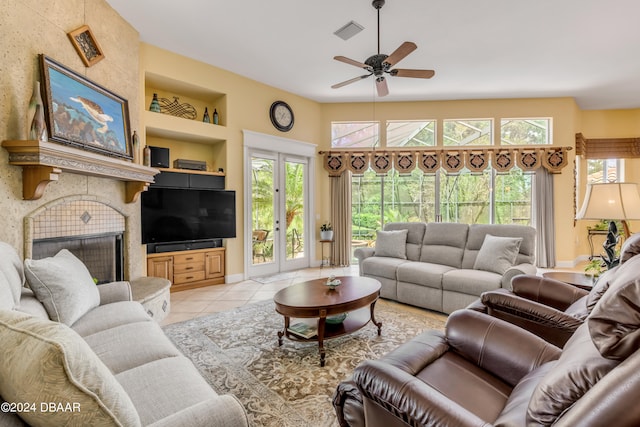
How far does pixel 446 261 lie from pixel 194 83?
14.4ft

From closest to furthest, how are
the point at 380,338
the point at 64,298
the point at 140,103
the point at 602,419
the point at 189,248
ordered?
the point at 602,419
the point at 64,298
the point at 380,338
the point at 140,103
the point at 189,248

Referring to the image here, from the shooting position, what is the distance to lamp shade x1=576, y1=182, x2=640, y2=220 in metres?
2.29

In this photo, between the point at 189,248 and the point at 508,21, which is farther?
the point at 189,248

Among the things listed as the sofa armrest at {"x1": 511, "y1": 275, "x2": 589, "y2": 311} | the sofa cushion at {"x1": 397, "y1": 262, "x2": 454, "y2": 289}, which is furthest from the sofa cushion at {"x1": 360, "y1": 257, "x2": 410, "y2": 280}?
the sofa armrest at {"x1": 511, "y1": 275, "x2": 589, "y2": 311}

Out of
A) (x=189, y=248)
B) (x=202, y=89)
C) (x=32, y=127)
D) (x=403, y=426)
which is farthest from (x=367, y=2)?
(x=189, y=248)

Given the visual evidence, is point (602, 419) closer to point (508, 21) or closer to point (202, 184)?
point (508, 21)

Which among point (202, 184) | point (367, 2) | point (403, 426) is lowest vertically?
point (403, 426)

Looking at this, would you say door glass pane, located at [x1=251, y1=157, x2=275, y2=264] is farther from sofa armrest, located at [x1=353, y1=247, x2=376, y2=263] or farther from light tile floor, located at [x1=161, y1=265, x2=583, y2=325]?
sofa armrest, located at [x1=353, y1=247, x2=376, y2=263]

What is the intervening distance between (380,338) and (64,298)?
2.44 m

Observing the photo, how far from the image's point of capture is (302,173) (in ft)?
19.5

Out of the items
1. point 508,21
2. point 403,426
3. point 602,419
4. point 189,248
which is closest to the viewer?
point 602,419

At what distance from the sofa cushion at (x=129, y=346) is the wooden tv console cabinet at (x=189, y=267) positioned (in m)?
2.47

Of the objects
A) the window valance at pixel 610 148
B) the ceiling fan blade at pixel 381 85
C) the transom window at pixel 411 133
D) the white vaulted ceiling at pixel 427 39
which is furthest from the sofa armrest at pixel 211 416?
the window valance at pixel 610 148

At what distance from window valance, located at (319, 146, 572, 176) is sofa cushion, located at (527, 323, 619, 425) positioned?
209 inches
